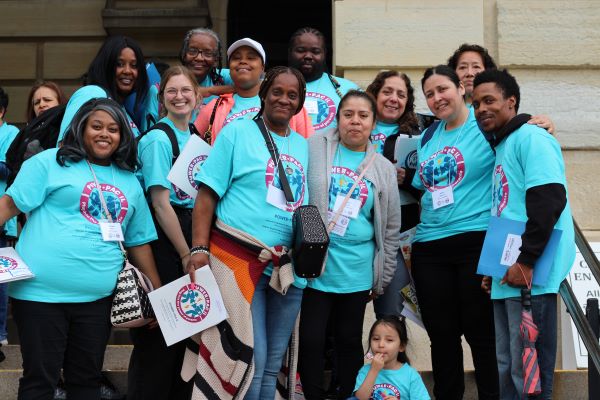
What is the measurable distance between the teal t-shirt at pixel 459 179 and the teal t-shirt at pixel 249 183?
2.58 feet

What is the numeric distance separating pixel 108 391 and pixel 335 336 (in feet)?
4.24

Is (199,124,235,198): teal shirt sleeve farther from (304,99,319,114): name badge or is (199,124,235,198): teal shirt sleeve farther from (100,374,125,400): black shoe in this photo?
(100,374,125,400): black shoe

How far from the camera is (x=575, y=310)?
4285 millimetres

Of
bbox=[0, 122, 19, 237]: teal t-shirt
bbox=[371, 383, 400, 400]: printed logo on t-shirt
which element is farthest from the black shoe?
bbox=[0, 122, 19, 237]: teal t-shirt

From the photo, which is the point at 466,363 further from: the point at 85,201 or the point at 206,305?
the point at 85,201

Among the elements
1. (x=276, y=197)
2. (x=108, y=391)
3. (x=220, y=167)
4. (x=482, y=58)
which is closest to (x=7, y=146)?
(x=108, y=391)

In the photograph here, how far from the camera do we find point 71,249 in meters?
4.19

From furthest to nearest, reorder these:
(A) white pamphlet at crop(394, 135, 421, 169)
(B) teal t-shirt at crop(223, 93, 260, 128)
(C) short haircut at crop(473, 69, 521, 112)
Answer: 1. (A) white pamphlet at crop(394, 135, 421, 169)
2. (B) teal t-shirt at crop(223, 93, 260, 128)
3. (C) short haircut at crop(473, 69, 521, 112)

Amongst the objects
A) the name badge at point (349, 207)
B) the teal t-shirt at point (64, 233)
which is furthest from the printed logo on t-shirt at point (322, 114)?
the teal t-shirt at point (64, 233)

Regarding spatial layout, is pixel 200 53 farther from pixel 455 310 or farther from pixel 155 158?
pixel 455 310

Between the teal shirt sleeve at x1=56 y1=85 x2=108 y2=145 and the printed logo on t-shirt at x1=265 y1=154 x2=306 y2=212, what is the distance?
1.02 m

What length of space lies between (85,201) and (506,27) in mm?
4076

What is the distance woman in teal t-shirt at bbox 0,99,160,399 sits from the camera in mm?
4121

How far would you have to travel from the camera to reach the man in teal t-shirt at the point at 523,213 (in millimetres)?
4133
